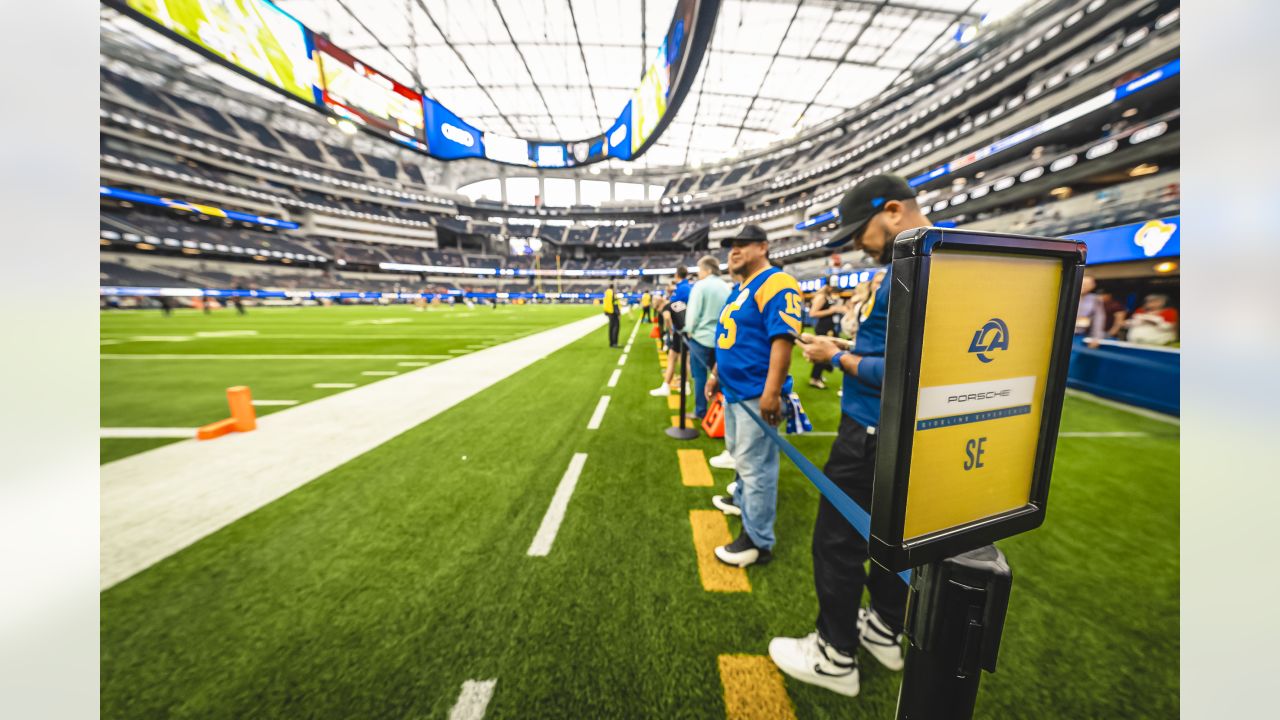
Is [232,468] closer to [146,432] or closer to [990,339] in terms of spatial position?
[146,432]

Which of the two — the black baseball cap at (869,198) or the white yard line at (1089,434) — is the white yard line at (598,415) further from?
the black baseball cap at (869,198)

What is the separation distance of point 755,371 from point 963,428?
1.67 metres

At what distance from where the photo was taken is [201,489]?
3.20 metres

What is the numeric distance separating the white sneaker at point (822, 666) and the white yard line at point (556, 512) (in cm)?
144

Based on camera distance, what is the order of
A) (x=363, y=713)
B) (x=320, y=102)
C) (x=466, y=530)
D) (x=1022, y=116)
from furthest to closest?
1. (x=1022, y=116)
2. (x=320, y=102)
3. (x=466, y=530)
4. (x=363, y=713)

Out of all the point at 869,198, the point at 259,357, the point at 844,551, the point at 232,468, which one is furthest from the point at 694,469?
the point at 259,357

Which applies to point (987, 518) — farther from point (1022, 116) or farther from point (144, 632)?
point (1022, 116)

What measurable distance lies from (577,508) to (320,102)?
16.5m

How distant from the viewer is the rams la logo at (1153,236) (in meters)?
8.74

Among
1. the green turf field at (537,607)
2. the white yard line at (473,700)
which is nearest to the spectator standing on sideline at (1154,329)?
the green turf field at (537,607)

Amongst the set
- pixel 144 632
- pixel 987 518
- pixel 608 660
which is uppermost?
pixel 987 518

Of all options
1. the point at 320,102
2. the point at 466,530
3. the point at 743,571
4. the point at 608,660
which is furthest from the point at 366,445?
the point at 320,102

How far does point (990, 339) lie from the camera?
2.75 ft

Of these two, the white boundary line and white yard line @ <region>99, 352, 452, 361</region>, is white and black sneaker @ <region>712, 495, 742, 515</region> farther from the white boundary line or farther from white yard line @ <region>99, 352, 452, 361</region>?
white yard line @ <region>99, 352, 452, 361</region>
